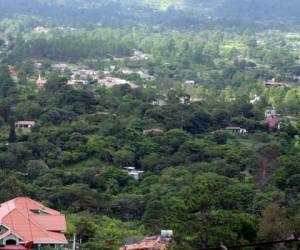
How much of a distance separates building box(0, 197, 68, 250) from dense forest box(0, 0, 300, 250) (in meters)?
0.64

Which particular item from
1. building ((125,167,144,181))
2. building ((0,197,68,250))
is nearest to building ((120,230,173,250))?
building ((0,197,68,250))

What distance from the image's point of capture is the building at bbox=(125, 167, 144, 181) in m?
23.6

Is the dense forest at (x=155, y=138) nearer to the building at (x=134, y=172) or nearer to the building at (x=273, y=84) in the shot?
the building at (x=273, y=84)

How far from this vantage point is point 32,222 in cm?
1703

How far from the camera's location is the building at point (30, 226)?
16391mm

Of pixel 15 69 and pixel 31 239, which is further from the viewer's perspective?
pixel 15 69

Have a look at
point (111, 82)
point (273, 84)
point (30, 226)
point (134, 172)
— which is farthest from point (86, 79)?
point (30, 226)

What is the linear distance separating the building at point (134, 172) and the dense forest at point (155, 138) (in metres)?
0.18

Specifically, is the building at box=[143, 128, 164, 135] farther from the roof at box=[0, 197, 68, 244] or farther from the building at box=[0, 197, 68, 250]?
the building at box=[0, 197, 68, 250]

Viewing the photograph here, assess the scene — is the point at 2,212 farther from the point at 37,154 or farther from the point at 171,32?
the point at 171,32

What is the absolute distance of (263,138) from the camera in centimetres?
2825

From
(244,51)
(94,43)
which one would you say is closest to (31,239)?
(94,43)

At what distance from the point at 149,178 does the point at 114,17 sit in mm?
54454

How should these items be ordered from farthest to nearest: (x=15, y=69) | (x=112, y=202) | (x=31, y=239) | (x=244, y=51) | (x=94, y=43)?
(x=244, y=51) < (x=94, y=43) < (x=15, y=69) < (x=112, y=202) < (x=31, y=239)
